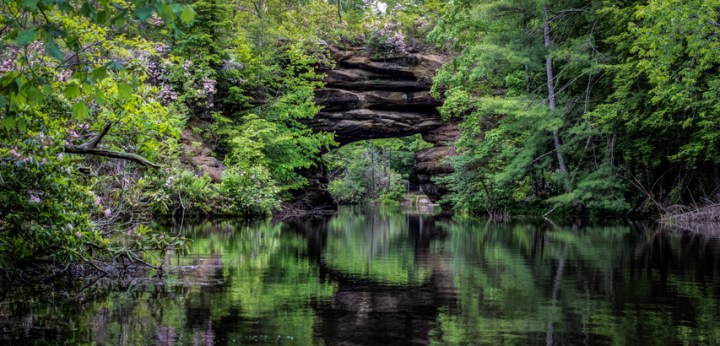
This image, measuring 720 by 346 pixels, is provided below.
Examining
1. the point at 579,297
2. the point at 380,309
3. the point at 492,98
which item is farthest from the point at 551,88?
the point at 380,309

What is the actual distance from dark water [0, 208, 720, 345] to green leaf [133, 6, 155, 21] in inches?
109

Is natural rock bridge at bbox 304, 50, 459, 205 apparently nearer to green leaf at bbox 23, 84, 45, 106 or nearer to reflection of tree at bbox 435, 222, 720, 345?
reflection of tree at bbox 435, 222, 720, 345

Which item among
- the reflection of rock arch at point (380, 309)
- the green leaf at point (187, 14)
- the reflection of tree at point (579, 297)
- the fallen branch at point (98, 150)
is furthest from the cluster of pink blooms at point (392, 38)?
the green leaf at point (187, 14)

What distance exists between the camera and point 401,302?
23.4ft

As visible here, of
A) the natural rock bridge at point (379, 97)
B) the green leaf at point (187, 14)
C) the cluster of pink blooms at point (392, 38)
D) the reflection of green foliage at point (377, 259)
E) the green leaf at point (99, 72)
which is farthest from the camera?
the natural rock bridge at point (379, 97)

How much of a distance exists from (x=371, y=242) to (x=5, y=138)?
10.3m

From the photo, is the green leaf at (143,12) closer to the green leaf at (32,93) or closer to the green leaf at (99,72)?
the green leaf at (99,72)

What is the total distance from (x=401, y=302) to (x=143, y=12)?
15.3ft

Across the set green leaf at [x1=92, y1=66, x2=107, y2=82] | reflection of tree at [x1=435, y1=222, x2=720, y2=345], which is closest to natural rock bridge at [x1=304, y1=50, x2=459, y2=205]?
reflection of tree at [x1=435, y1=222, x2=720, y2=345]

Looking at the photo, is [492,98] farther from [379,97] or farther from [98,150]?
[98,150]

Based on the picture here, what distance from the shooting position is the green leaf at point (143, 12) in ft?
10.9

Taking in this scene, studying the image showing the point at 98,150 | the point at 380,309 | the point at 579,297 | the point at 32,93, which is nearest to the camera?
the point at 32,93

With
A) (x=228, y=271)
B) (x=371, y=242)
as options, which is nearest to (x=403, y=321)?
(x=228, y=271)

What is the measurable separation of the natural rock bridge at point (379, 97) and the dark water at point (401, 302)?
21.2m
